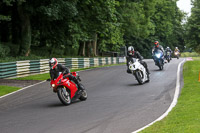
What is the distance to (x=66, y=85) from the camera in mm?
11516

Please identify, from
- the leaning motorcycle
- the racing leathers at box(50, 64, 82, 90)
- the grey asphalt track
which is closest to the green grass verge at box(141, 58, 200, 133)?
the grey asphalt track

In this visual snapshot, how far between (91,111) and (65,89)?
63.1 inches

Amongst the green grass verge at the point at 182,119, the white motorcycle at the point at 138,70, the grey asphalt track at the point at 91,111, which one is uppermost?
the white motorcycle at the point at 138,70

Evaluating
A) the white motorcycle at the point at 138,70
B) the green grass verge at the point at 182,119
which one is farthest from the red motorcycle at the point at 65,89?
the white motorcycle at the point at 138,70

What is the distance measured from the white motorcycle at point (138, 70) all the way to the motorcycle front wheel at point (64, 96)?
5.05 meters

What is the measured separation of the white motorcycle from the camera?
16.0 metres

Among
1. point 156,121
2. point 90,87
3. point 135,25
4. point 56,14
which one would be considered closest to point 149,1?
point 135,25

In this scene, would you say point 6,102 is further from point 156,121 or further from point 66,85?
point 156,121

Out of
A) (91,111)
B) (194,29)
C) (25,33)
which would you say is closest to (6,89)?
(91,111)

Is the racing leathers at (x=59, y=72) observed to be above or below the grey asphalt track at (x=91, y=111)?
above

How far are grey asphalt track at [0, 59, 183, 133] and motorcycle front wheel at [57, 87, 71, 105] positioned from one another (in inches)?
8.1

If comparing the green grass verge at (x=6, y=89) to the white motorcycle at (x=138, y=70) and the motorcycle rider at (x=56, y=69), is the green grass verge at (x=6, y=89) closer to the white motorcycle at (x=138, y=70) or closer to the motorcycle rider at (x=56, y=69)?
the motorcycle rider at (x=56, y=69)

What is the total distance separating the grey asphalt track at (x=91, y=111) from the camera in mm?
8219

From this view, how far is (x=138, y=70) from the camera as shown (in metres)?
16.1
